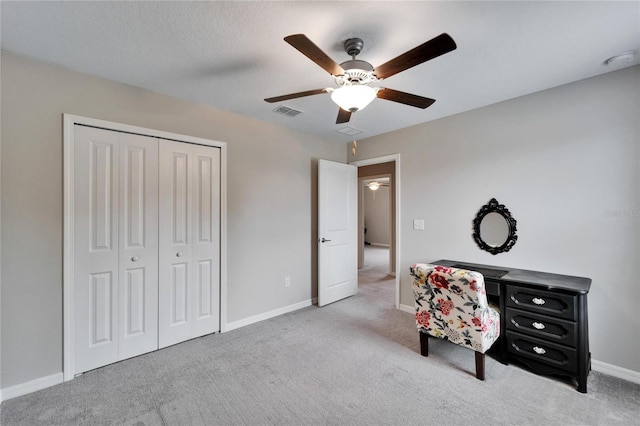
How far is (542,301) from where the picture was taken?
2.27 metres

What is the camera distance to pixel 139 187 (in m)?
2.59

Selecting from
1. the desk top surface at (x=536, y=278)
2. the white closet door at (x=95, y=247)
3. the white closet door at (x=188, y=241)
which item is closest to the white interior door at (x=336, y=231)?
the white closet door at (x=188, y=241)

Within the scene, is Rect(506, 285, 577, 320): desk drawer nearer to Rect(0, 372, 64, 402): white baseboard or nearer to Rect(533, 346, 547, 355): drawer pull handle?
Rect(533, 346, 547, 355): drawer pull handle

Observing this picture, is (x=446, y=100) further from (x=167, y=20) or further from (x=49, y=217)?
(x=49, y=217)

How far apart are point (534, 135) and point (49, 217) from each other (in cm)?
433

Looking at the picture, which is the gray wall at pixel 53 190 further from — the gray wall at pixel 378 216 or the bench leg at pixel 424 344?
the gray wall at pixel 378 216

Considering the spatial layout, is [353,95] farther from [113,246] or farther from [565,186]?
[113,246]

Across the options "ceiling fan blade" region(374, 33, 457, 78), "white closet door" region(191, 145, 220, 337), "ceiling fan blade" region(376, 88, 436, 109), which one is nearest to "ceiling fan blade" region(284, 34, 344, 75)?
"ceiling fan blade" region(374, 33, 457, 78)

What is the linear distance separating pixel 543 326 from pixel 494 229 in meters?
1.05

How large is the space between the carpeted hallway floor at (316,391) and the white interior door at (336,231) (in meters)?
1.20

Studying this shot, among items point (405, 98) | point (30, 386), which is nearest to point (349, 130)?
point (405, 98)

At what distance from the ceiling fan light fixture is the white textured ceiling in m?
0.37

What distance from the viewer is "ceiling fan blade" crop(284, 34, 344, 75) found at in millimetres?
1344

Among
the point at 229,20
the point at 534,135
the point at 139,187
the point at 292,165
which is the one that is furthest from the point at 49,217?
the point at 534,135
